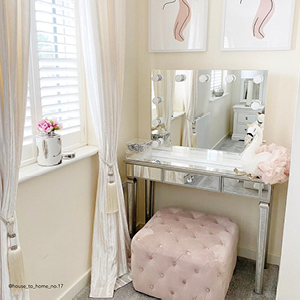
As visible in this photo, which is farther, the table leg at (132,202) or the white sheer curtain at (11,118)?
the table leg at (132,202)

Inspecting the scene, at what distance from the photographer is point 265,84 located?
2.13m

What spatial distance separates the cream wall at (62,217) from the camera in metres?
1.69

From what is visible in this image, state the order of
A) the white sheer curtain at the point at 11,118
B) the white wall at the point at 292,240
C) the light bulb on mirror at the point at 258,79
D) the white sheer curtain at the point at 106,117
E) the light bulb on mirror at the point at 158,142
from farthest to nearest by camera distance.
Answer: the light bulb on mirror at the point at 158,142 < the light bulb on mirror at the point at 258,79 < the white sheer curtain at the point at 106,117 < the white wall at the point at 292,240 < the white sheer curtain at the point at 11,118

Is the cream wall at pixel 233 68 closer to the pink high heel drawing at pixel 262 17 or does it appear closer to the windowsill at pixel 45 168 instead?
the pink high heel drawing at pixel 262 17

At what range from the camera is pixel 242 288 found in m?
2.20

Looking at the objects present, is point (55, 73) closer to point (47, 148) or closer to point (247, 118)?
point (47, 148)

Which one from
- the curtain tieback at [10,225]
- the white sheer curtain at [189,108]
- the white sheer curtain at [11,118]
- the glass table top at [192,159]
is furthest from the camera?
the white sheer curtain at [189,108]

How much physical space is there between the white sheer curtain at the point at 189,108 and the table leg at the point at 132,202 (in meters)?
0.51

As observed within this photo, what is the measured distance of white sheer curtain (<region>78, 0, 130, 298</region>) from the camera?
1.86 meters

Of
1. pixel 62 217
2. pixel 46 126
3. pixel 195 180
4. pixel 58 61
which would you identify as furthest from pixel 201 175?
pixel 58 61

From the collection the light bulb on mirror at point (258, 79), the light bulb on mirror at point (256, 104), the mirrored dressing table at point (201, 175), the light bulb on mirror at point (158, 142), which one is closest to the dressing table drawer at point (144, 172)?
the mirrored dressing table at point (201, 175)

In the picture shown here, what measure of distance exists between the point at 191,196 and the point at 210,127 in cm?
60

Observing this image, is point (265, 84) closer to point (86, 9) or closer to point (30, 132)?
point (86, 9)

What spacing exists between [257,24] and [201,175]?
41.6 inches
